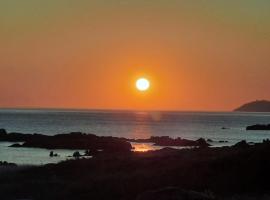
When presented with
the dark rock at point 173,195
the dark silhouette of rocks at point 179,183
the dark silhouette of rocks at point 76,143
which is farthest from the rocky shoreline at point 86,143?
the dark rock at point 173,195

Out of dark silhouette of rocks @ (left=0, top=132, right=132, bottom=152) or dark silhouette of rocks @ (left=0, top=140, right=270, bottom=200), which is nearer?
dark silhouette of rocks @ (left=0, top=140, right=270, bottom=200)

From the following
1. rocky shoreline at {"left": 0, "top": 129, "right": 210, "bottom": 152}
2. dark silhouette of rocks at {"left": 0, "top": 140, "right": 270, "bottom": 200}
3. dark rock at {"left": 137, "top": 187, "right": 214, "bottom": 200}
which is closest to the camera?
dark rock at {"left": 137, "top": 187, "right": 214, "bottom": 200}

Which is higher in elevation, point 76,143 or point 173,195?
point 76,143

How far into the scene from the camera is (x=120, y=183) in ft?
93.9

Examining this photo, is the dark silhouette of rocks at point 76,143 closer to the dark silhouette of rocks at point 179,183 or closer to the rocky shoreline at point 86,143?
the rocky shoreline at point 86,143

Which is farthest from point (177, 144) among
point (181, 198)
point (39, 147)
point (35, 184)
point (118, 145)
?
point (181, 198)

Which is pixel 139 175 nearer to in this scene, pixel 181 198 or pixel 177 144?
pixel 181 198

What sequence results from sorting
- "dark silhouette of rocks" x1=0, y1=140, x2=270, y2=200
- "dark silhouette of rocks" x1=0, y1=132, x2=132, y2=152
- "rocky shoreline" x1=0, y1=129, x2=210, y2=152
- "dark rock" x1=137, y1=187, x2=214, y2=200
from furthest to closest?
1. "rocky shoreline" x1=0, y1=129, x2=210, y2=152
2. "dark silhouette of rocks" x1=0, y1=132, x2=132, y2=152
3. "dark silhouette of rocks" x1=0, y1=140, x2=270, y2=200
4. "dark rock" x1=137, y1=187, x2=214, y2=200

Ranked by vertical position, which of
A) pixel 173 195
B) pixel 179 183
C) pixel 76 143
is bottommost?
pixel 179 183

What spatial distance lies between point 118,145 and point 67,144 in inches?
431

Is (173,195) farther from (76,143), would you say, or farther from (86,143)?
(86,143)

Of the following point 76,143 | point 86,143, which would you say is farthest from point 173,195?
point 86,143

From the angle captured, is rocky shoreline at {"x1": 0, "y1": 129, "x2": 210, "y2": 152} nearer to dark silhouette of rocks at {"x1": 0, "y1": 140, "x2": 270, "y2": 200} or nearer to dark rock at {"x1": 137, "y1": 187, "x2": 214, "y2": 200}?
dark silhouette of rocks at {"x1": 0, "y1": 140, "x2": 270, "y2": 200}

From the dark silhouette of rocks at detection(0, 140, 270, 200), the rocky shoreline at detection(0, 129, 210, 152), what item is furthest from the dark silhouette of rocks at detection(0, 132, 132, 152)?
the dark silhouette of rocks at detection(0, 140, 270, 200)
